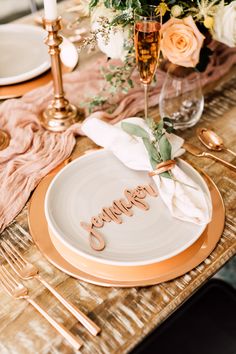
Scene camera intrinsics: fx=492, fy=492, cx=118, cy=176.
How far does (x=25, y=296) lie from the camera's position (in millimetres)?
824

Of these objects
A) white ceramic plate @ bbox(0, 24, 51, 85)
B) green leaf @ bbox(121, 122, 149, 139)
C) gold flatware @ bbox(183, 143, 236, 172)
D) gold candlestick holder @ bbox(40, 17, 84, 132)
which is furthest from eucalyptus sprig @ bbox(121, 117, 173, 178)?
white ceramic plate @ bbox(0, 24, 51, 85)

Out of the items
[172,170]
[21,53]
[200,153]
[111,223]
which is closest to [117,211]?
[111,223]

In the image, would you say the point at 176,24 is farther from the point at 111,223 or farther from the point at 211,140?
the point at 111,223

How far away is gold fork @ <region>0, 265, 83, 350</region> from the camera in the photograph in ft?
2.48

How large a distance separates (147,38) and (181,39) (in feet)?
0.36

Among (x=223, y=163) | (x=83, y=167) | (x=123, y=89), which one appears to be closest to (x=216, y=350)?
(x=223, y=163)

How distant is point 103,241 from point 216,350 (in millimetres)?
533

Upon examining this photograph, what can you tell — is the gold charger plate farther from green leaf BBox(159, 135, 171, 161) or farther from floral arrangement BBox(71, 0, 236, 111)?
floral arrangement BBox(71, 0, 236, 111)

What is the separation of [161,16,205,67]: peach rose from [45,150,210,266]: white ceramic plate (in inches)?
9.6

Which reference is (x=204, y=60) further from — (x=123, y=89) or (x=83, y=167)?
(x=83, y=167)

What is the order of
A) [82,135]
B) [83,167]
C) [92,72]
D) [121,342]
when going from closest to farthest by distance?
[121,342]
[83,167]
[82,135]
[92,72]

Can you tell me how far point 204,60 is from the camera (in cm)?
120

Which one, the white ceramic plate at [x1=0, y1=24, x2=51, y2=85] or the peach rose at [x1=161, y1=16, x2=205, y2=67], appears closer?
the peach rose at [x1=161, y1=16, x2=205, y2=67]

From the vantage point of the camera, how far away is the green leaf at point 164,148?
0.98m
